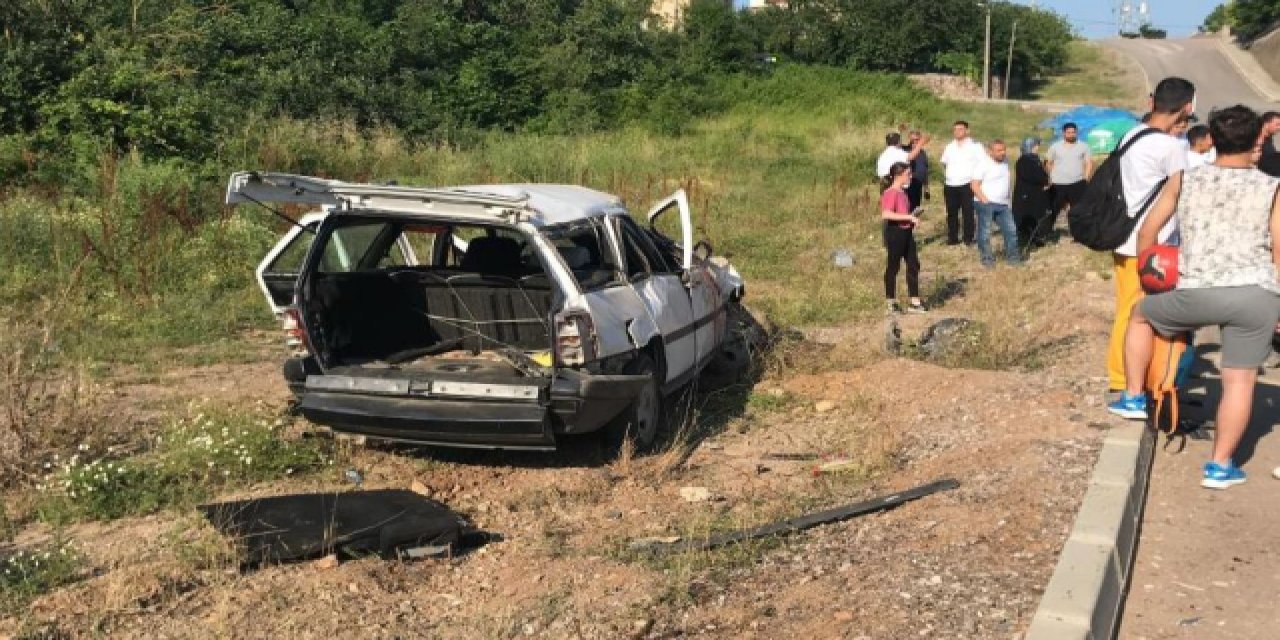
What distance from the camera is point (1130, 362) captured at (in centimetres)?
640

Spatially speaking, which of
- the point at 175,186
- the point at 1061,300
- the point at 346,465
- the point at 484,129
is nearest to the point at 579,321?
the point at 346,465

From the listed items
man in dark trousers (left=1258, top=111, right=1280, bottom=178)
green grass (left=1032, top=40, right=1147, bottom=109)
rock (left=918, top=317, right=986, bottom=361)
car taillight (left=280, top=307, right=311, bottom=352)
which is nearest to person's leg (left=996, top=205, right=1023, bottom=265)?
man in dark trousers (left=1258, top=111, right=1280, bottom=178)

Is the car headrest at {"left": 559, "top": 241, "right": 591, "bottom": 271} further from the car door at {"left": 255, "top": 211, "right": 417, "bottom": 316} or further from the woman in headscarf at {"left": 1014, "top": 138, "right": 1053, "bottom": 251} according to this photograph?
the woman in headscarf at {"left": 1014, "top": 138, "right": 1053, "bottom": 251}

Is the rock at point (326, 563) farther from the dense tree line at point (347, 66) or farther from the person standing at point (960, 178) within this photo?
the dense tree line at point (347, 66)

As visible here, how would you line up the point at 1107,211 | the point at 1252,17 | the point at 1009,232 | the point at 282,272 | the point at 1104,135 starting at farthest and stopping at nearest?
the point at 1252,17, the point at 1104,135, the point at 1009,232, the point at 282,272, the point at 1107,211

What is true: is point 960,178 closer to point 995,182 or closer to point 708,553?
point 995,182

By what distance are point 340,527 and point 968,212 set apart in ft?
40.7

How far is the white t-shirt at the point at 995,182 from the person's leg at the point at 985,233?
0.51 ft

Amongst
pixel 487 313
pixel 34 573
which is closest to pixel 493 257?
pixel 487 313

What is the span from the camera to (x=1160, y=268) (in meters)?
5.79

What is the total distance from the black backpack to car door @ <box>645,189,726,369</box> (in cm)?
259

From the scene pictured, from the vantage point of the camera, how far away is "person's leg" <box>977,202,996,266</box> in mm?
14219

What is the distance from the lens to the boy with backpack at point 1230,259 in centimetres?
552

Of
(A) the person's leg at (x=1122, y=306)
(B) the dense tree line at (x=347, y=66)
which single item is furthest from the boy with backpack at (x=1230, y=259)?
(B) the dense tree line at (x=347, y=66)
